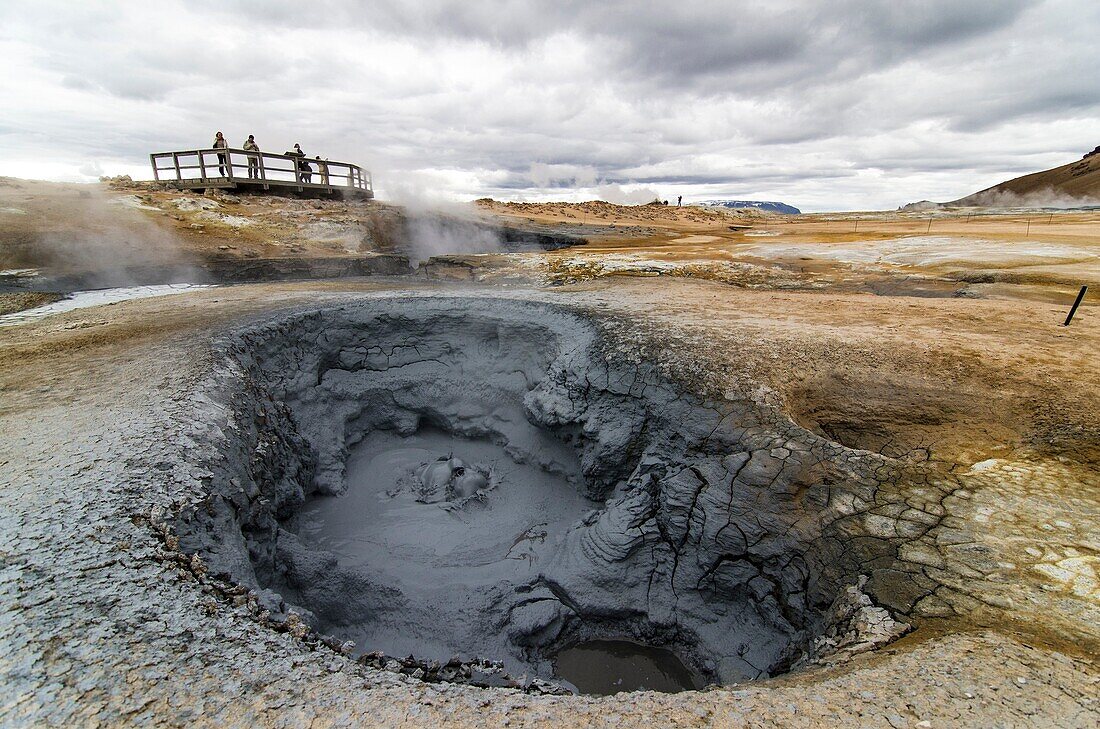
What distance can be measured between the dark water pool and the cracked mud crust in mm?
2175

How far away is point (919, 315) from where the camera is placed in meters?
6.49

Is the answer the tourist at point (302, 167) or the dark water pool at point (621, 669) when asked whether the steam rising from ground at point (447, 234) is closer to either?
the tourist at point (302, 167)

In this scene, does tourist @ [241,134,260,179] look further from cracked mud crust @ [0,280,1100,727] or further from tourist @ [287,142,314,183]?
cracked mud crust @ [0,280,1100,727]

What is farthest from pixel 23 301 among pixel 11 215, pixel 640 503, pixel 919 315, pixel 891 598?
pixel 919 315

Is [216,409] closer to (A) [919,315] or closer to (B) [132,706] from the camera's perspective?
(B) [132,706]

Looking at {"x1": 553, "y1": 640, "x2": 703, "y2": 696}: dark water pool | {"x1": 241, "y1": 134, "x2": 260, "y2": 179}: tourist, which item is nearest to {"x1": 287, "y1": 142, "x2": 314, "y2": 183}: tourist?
{"x1": 241, "y1": 134, "x2": 260, "y2": 179}: tourist

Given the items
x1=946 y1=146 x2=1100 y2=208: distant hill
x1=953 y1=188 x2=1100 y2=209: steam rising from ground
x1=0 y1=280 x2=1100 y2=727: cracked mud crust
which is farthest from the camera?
x1=946 y1=146 x2=1100 y2=208: distant hill

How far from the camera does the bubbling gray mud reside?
3.97m

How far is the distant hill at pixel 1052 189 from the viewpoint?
36.3 m

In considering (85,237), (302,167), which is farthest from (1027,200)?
(85,237)

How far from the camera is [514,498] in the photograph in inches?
266

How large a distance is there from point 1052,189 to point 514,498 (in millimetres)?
55703

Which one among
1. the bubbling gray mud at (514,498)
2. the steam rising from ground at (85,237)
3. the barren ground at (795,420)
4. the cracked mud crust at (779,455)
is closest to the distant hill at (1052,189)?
the barren ground at (795,420)

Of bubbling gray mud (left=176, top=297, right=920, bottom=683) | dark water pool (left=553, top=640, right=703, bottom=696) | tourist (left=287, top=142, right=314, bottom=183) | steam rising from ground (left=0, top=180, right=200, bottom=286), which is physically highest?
tourist (left=287, top=142, right=314, bottom=183)
